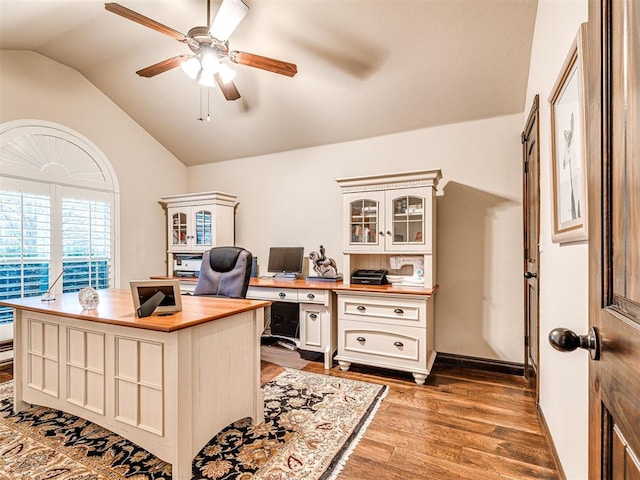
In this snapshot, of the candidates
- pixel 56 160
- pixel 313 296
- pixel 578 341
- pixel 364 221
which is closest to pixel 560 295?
pixel 578 341

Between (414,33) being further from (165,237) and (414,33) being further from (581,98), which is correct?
(165,237)

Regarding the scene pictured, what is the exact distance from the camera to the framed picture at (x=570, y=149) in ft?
4.07

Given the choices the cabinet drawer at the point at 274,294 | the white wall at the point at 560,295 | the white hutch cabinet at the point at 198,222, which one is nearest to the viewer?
the white wall at the point at 560,295

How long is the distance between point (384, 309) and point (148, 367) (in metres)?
1.92

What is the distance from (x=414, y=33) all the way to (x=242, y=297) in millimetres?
2485

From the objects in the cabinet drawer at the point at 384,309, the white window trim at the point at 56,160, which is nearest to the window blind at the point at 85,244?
the white window trim at the point at 56,160

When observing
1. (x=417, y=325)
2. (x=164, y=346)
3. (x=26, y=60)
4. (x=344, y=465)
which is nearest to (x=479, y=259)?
(x=417, y=325)

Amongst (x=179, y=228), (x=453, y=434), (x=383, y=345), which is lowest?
(x=453, y=434)

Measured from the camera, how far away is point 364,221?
132 inches

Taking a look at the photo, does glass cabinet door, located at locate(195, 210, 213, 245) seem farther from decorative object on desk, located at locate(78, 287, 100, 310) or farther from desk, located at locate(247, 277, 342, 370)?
decorative object on desk, located at locate(78, 287, 100, 310)

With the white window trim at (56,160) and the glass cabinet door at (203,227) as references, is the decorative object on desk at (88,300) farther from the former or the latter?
the glass cabinet door at (203,227)

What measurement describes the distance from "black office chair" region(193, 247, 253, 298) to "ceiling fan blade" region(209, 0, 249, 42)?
1565mm

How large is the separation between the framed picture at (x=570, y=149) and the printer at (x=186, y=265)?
12.8ft

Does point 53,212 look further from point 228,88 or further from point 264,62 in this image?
point 264,62
